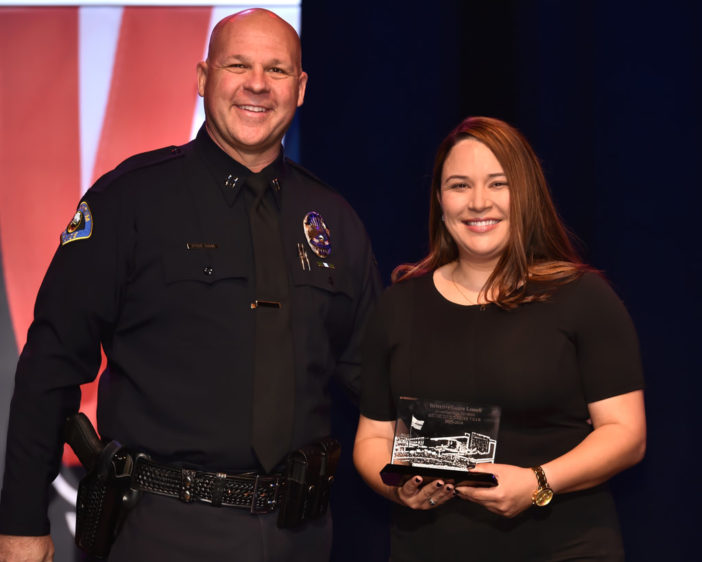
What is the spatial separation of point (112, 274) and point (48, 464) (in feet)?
1.55

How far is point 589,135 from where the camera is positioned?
2672 millimetres

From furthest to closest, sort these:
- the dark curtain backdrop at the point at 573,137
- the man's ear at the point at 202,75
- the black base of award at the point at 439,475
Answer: the dark curtain backdrop at the point at 573,137, the man's ear at the point at 202,75, the black base of award at the point at 439,475

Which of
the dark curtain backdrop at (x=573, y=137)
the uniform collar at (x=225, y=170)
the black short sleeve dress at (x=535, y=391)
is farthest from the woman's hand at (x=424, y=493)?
the dark curtain backdrop at (x=573, y=137)

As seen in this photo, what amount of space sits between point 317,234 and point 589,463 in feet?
3.01

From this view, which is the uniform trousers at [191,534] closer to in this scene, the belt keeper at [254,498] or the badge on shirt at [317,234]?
the belt keeper at [254,498]

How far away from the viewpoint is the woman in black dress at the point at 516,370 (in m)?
1.78

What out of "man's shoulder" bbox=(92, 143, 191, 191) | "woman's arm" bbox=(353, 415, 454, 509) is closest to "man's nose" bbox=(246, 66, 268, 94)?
"man's shoulder" bbox=(92, 143, 191, 191)

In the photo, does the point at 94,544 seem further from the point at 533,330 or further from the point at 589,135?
the point at 589,135

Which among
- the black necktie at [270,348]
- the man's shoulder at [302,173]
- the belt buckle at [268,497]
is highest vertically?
Answer: the man's shoulder at [302,173]

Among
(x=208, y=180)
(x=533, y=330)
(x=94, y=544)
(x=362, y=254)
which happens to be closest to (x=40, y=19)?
(x=208, y=180)

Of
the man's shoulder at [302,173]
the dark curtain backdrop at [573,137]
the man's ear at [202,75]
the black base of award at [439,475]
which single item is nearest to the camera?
the black base of award at [439,475]

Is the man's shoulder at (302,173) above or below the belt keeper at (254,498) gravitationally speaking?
above

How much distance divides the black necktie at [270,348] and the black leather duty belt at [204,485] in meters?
0.06

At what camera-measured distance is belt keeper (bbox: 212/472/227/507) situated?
6.21 feet
